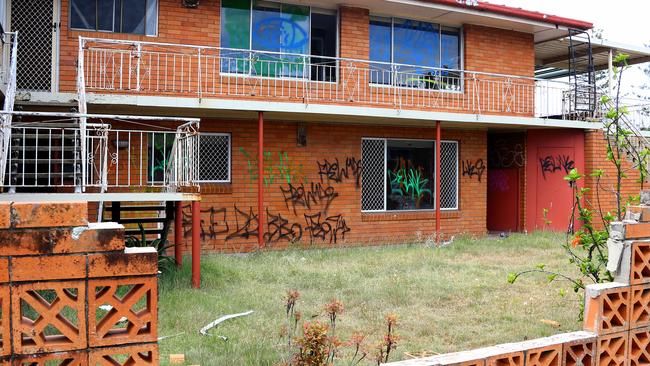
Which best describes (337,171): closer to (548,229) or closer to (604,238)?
(548,229)

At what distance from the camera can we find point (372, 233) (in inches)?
536

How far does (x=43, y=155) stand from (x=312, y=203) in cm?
549

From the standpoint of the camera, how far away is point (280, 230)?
1267 centimetres

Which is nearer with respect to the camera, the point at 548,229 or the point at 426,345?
the point at 426,345

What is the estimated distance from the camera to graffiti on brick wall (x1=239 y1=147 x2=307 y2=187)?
1244cm

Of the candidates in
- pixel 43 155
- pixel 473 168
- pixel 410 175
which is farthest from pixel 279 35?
pixel 473 168

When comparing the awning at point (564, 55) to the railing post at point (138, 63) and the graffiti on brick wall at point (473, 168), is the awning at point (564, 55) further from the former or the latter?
the railing post at point (138, 63)

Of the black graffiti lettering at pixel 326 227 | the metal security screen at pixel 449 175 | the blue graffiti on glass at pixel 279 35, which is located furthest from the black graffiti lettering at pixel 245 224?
the metal security screen at pixel 449 175

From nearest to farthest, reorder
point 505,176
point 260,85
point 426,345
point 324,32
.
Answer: point 426,345 < point 260,85 < point 324,32 < point 505,176

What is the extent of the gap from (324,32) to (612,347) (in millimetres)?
10335

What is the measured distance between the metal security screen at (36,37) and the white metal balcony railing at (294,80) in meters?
0.67

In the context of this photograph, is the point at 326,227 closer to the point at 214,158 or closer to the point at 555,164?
the point at 214,158

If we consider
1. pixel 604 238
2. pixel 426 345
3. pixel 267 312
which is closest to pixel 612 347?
pixel 604 238

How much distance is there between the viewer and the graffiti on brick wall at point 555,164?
15.6 m
